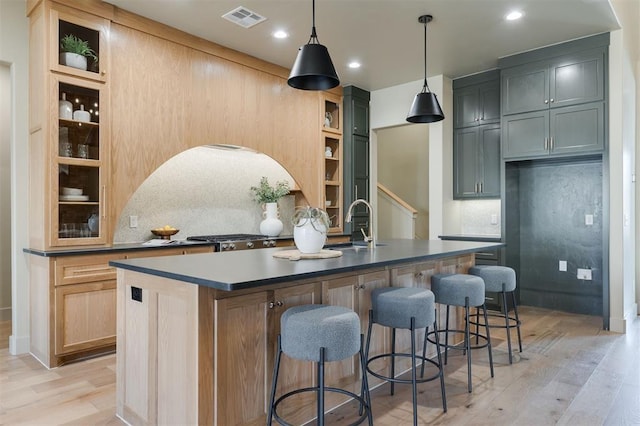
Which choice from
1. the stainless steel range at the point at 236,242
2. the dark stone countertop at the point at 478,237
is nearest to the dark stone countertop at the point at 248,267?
the stainless steel range at the point at 236,242

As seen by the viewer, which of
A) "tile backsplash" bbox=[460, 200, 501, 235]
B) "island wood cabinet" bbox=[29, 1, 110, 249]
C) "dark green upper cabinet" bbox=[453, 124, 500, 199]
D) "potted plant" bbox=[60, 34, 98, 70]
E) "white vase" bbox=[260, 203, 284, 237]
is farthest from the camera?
"tile backsplash" bbox=[460, 200, 501, 235]

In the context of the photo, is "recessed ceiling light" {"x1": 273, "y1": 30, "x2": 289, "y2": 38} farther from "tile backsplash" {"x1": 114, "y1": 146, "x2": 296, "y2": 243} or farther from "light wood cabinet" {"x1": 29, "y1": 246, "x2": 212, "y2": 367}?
"light wood cabinet" {"x1": 29, "y1": 246, "x2": 212, "y2": 367}

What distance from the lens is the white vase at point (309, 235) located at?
2.66m

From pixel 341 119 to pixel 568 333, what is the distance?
12.7 ft

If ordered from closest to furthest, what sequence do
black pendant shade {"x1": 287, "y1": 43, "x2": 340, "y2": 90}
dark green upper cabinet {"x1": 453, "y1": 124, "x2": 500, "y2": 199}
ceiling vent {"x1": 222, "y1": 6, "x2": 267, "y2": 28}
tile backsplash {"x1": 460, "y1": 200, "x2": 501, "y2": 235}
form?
black pendant shade {"x1": 287, "y1": 43, "x2": 340, "y2": 90}
ceiling vent {"x1": 222, "y1": 6, "x2": 267, "y2": 28}
dark green upper cabinet {"x1": 453, "y1": 124, "x2": 500, "y2": 199}
tile backsplash {"x1": 460, "y1": 200, "x2": 501, "y2": 235}

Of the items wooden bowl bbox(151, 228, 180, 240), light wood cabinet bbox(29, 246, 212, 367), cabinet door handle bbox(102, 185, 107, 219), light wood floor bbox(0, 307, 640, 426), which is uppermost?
cabinet door handle bbox(102, 185, 107, 219)

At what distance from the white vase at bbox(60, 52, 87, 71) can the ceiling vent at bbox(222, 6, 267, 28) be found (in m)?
1.30

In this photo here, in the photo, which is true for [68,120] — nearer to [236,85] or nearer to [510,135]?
[236,85]

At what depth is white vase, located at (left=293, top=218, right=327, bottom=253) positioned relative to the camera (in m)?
2.66

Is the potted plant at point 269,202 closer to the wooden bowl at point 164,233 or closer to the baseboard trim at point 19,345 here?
the wooden bowl at point 164,233

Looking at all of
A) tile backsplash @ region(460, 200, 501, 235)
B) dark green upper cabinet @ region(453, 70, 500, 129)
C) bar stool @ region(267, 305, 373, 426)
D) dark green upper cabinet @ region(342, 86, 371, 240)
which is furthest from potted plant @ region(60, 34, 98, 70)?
tile backsplash @ region(460, 200, 501, 235)

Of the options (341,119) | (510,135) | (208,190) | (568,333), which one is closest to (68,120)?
(208,190)

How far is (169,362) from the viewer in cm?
200

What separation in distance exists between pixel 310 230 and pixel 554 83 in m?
3.58
